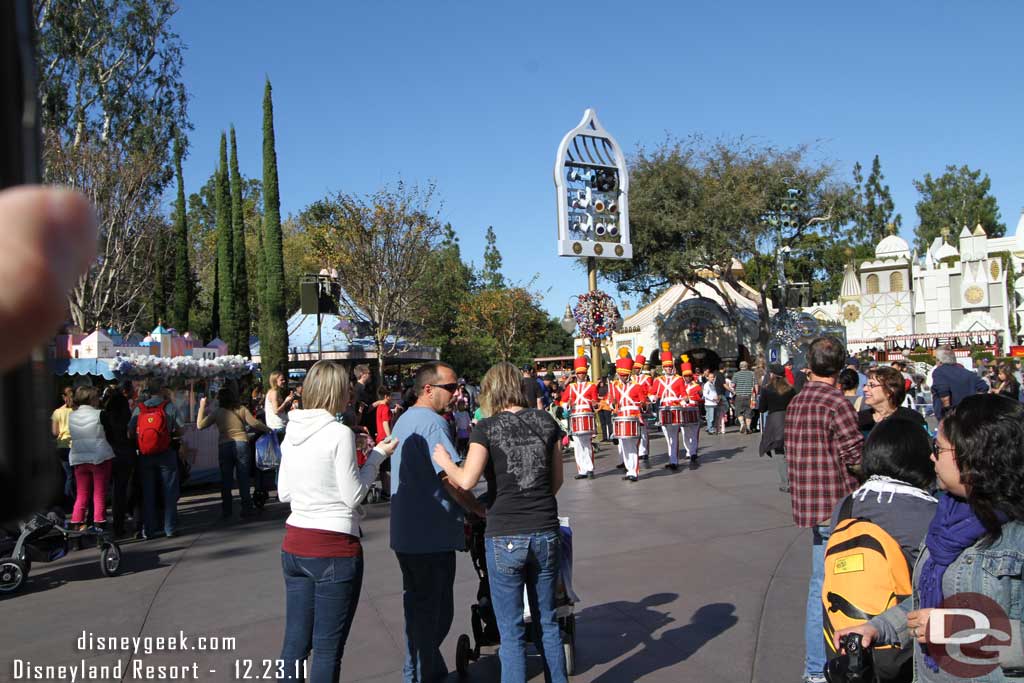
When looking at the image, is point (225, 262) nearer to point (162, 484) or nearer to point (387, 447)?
point (162, 484)

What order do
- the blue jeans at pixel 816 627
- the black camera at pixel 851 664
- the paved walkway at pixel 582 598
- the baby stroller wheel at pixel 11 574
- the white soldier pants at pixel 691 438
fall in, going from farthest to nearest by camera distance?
1. the white soldier pants at pixel 691 438
2. the baby stroller wheel at pixel 11 574
3. the paved walkway at pixel 582 598
4. the blue jeans at pixel 816 627
5. the black camera at pixel 851 664

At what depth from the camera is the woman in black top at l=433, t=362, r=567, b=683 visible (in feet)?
13.3

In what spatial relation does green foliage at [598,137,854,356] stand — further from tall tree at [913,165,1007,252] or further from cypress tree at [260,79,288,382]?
tall tree at [913,165,1007,252]

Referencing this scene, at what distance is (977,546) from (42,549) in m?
7.75

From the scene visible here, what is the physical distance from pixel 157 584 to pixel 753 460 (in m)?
10.7

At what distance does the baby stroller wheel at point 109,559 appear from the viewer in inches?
297

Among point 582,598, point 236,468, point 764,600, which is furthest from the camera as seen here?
point 236,468

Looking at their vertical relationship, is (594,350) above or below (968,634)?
above

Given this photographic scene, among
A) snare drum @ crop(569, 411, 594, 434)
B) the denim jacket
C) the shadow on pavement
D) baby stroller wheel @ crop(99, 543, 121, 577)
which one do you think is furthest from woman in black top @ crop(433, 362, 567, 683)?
snare drum @ crop(569, 411, 594, 434)

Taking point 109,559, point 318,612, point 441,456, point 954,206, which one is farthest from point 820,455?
point 954,206

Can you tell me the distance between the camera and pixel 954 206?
79938 mm

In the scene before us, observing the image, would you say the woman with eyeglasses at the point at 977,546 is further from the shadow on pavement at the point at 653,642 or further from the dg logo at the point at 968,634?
the shadow on pavement at the point at 653,642

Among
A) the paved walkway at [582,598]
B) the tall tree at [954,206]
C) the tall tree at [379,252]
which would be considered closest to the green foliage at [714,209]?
the tall tree at [379,252]

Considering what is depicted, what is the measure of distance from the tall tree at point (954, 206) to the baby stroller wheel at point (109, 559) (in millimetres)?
86604
